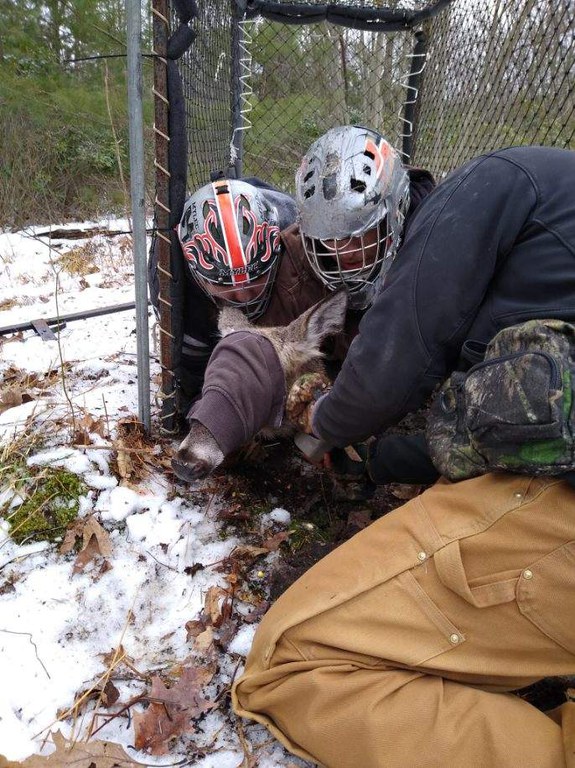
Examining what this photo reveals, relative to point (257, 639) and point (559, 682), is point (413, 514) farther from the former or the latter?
point (559, 682)

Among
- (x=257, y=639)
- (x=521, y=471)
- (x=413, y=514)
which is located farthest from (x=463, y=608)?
(x=257, y=639)

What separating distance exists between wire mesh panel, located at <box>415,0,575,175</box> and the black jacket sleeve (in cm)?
217

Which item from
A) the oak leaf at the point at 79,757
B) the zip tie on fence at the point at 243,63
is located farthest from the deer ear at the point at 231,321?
the zip tie on fence at the point at 243,63

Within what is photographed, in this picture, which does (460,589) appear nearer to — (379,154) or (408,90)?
(379,154)

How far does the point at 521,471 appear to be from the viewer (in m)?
1.58

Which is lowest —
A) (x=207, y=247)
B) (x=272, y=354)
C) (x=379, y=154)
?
(x=272, y=354)

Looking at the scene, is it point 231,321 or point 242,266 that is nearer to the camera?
point 242,266

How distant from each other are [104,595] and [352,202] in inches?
80.4

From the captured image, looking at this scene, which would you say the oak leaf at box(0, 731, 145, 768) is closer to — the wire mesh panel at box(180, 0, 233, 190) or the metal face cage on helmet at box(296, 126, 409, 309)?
the metal face cage on helmet at box(296, 126, 409, 309)

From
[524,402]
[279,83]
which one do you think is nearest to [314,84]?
[279,83]

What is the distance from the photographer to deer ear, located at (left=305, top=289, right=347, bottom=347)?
292cm

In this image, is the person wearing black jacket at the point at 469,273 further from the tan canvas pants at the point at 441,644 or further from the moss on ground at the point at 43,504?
the moss on ground at the point at 43,504

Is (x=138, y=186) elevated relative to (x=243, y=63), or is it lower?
lower

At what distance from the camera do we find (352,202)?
7.75ft
